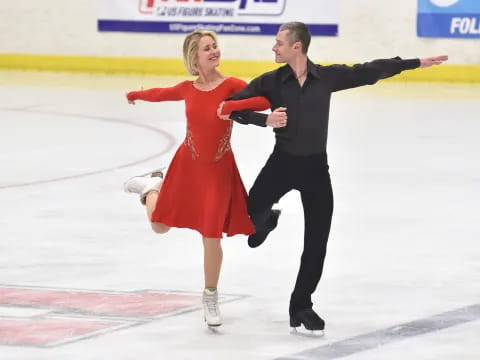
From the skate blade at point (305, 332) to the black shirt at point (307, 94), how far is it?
0.80 m

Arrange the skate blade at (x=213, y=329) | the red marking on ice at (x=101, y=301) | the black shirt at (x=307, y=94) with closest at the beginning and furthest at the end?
the black shirt at (x=307, y=94), the skate blade at (x=213, y=329), the red marking on ice at (x=101, y=301)

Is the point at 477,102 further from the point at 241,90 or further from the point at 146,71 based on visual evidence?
the point at 241,90

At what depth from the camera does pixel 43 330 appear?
606 centimetres

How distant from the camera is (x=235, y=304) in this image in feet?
22.0

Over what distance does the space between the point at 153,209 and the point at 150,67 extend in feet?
49.9

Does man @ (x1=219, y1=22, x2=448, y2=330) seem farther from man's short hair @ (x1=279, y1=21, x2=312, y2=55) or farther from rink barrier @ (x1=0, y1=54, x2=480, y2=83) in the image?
rink barrier @ (x1=0, y1=54, x2=480, y2=83)

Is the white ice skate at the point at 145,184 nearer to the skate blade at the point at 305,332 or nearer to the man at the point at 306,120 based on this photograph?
the man at the point at 306,120

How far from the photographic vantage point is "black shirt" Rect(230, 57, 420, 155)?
596cm

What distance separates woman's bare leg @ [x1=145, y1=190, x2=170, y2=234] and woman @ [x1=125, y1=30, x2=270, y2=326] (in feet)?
0.23

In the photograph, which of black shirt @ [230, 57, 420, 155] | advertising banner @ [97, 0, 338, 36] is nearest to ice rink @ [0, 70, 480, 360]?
black shirt @ [230, 57, 420, 155]

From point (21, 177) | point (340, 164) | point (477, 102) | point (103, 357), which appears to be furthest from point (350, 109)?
point (103, 357)

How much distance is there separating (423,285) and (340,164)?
5.15 m

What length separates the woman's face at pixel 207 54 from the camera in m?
6.11

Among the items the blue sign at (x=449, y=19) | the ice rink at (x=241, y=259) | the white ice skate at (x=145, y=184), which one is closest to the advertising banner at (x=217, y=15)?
the blue sign at (x=449, y=19)
